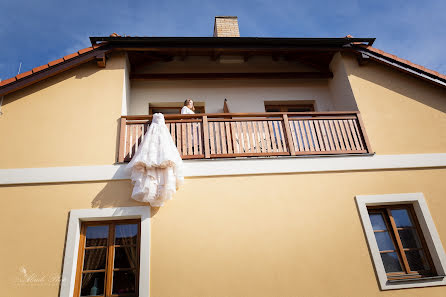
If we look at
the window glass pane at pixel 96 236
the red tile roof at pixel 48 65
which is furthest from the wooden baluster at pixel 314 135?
the red tile roof at pixel 48 65

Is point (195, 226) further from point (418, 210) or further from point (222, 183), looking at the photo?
point (418, 210)

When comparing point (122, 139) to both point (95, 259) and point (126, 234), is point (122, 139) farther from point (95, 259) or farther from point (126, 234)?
point (95, 259)

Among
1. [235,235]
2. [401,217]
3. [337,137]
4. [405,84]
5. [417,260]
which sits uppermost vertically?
[405,84]

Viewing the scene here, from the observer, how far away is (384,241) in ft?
Result: 18.4

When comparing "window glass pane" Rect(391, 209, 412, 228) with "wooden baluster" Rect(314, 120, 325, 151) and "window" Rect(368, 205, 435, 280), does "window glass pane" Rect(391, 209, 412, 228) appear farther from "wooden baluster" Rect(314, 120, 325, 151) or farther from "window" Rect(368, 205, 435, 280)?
"wooden baluster" Rect(314, 120, 325, 151)

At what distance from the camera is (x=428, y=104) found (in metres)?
6.95

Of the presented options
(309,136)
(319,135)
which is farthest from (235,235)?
(319,135)

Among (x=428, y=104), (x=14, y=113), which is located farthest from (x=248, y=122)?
(x=14, y=113)

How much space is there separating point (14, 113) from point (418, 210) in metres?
8.20

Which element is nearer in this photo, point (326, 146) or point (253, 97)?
point (326, 146)

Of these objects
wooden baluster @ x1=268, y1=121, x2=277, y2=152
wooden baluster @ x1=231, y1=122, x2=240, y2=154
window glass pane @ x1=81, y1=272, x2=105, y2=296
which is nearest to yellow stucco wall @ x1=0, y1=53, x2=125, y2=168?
window glass pane @ x1=81, y1=272, x2=105, y2=296

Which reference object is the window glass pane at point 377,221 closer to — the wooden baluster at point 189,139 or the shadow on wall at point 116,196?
the wooden baluster at point 189,139

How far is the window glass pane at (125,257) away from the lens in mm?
5121

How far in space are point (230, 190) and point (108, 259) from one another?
241cm
